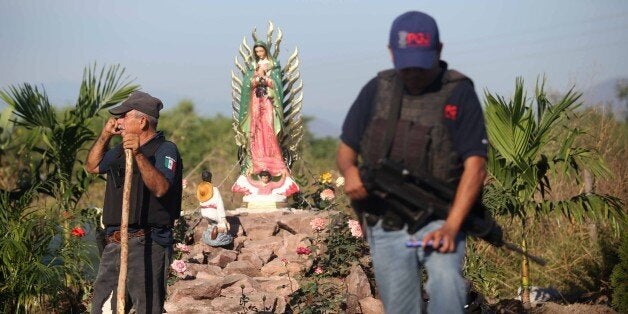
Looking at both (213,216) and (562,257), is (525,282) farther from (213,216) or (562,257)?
(213,216)

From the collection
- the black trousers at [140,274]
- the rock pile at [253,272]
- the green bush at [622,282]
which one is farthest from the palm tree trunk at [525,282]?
the black trousers at [140,274]

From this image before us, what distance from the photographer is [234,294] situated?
9.41m

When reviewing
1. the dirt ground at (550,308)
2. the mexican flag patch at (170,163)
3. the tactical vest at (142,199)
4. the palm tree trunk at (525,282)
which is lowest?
the dirt ground at (550,308)

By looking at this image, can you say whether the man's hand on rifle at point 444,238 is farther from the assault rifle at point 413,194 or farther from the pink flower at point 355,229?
the pink flower at point 355,229

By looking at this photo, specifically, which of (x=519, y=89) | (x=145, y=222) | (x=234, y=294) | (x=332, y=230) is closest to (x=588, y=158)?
(x=519, y=89)

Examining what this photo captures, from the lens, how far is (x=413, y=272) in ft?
15.3

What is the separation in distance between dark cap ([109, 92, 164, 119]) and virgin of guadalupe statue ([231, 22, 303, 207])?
7205 millimetres

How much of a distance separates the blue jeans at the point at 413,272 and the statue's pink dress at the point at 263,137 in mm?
8931

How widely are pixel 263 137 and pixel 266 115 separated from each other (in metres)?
0.31

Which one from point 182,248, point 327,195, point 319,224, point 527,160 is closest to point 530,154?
point 527,160

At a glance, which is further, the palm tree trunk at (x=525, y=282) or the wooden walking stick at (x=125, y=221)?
the palm tree trunk at (x=525, y=282)

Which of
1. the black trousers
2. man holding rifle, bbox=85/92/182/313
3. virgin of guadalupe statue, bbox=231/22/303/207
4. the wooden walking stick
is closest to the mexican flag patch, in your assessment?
man holding rifle, bbox=85/92/182/313

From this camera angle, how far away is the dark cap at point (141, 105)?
6.25 m

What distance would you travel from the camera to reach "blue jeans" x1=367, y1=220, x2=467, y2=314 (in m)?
4.54
